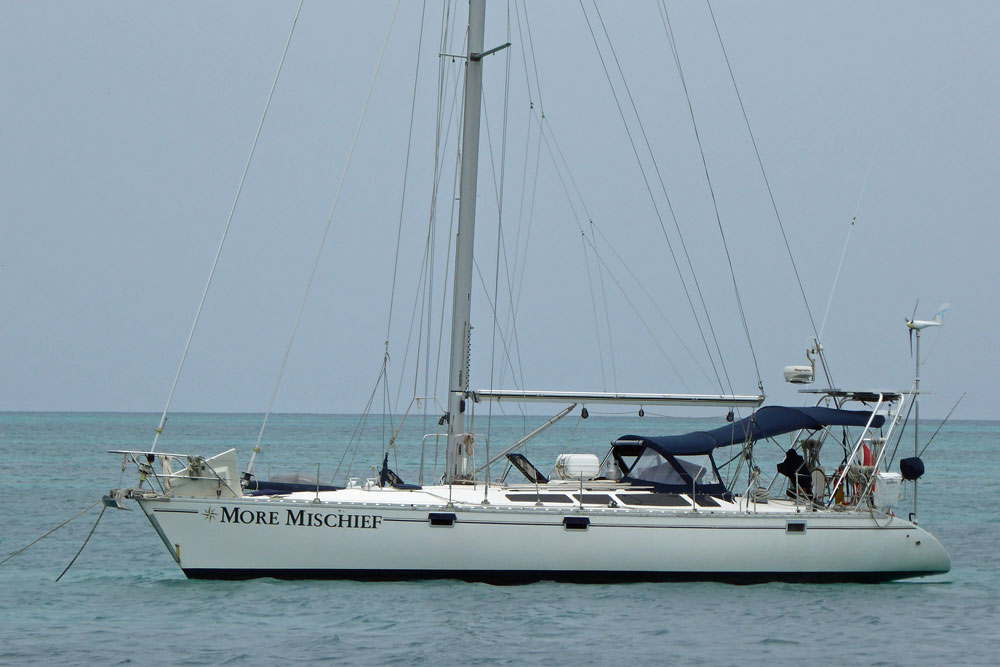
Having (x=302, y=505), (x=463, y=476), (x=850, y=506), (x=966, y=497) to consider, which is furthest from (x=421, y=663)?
(x=966, y=497)

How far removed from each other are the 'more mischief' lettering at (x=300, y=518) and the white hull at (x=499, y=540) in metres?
0.01

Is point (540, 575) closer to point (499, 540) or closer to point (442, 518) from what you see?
point (499, 540)

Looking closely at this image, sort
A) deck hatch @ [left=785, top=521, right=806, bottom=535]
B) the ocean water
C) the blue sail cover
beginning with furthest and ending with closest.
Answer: the blue sail cover, deck hatch @ [left=785, top=521, right=806, bottom=535], the ocean water

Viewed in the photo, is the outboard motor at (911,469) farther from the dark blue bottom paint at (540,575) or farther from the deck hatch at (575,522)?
the deck hatch at (575,522)

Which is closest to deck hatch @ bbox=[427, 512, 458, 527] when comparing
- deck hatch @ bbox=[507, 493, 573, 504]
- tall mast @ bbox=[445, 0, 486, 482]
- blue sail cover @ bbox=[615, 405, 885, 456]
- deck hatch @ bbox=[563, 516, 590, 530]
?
deck hatch @ bbox=[507, 493, 573, 504]

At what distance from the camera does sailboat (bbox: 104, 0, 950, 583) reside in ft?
56.7

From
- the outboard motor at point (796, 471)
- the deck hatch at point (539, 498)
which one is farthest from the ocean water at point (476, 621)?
the outboard motor at point (796, 471)

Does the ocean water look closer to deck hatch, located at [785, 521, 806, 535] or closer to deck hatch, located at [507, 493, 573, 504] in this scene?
deck hatch, located at [785, 521, 806, 535]

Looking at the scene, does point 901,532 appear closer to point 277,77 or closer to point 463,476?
point 463,476

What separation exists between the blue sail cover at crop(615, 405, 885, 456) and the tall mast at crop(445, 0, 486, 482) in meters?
3.11

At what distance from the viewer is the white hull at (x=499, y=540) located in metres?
17.2

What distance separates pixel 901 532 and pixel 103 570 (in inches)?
532

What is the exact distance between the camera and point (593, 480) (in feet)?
67.7

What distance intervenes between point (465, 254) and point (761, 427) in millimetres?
5715
